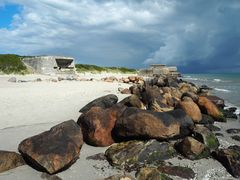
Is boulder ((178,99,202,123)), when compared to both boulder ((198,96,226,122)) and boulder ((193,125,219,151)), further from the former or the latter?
boulder ((193,125,219,151))

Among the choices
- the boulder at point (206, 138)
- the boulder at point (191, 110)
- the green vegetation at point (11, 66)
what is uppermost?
the green vegetation at point (11, 66)

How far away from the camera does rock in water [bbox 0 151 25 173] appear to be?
6.09 m

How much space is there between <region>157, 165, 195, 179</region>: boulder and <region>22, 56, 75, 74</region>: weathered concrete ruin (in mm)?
30543

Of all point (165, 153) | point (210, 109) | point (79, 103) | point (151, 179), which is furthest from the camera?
point (79, 103)

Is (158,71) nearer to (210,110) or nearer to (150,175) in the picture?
(210,110)

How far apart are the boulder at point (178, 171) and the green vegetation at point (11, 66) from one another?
30.6 m

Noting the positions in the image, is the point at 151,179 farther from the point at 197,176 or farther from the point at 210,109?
the point at 210,109

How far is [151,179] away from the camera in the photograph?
5.68 metres

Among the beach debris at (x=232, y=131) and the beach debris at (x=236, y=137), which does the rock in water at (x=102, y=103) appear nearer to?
the beach debris at (x=232, y=131)

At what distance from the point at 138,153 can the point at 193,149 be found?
1333 millimetres

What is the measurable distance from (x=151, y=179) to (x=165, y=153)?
5.20ft

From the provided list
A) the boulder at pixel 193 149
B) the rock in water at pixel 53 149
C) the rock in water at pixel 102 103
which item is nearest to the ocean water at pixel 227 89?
the rock in water at pixel 102 103

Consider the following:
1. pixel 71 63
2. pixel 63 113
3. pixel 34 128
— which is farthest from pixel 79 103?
pixel 71 63

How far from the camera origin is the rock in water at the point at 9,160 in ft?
20.0
